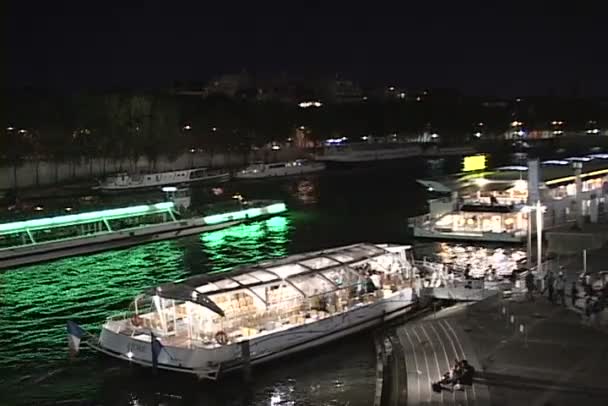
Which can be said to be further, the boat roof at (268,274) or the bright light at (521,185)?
the bright light at (521,185)

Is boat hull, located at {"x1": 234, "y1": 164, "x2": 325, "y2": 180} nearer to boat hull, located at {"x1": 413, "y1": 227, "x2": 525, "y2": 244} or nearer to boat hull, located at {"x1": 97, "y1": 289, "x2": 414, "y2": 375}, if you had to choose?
Result: boat hull, located at {"x1": 413, "y1": 227, "x2": 525, "y2": 244}

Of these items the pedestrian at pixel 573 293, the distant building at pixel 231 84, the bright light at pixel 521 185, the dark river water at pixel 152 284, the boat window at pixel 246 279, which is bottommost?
the dark river water at pixel 152 284

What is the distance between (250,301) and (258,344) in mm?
1715

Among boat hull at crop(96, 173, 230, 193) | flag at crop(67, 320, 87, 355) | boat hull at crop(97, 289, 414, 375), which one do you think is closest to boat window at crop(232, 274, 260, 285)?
boat hull at crop(97, 289, 414, 375)

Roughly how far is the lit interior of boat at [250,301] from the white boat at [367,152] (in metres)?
73.0

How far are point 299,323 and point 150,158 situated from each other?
61004 millimetres

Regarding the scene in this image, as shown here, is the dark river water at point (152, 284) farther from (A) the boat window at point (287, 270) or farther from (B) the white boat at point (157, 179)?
(B) the white boat at point (157, 179)

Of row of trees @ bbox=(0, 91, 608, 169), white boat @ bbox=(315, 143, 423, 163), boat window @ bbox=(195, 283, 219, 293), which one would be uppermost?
row of trees @ bbox=(0, 91, 608, 169)

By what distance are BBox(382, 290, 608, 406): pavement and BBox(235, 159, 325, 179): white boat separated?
58.1m

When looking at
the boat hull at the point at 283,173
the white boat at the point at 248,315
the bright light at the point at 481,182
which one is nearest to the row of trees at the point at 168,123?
the boat hull at the point at 283,173

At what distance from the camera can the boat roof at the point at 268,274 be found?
793 inches

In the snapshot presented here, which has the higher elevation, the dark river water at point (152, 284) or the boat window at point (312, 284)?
the boat window at point (312, 284)

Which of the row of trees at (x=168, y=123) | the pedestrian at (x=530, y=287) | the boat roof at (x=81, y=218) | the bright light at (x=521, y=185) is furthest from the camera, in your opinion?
the row of trees at (x=168, y=123)

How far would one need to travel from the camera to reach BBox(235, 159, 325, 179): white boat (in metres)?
78.9
